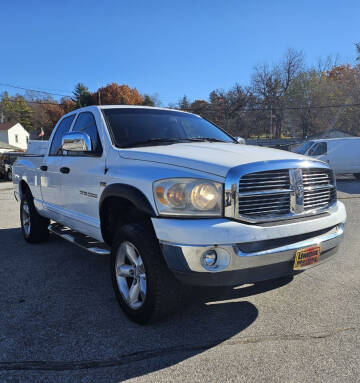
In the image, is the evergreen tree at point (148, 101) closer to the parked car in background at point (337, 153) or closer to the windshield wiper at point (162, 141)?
the parked car in background at point (337, 153)

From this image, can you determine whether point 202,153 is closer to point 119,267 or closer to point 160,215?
point 160,215

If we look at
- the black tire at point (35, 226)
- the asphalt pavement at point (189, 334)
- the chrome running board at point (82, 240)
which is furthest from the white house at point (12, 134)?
the asphalt pavement at point (189, 334)

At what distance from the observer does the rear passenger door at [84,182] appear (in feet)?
11.6

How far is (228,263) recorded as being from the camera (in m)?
2.45

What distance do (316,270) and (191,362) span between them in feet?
7.85

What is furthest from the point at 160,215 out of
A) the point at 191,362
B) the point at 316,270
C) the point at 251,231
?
the point at 316,270

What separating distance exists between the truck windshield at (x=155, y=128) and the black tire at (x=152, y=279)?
1.05 m

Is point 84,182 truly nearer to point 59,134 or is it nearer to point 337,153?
point 59,134

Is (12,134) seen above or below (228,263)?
above

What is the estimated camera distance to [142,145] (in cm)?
345

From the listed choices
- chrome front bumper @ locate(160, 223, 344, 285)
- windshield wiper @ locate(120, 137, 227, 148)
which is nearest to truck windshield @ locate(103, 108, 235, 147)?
windshield wiper @ locate(120, 137, 227, 148)

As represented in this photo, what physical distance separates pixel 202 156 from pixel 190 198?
465 mm

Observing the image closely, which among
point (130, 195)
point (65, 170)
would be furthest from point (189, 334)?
point (65, 170)

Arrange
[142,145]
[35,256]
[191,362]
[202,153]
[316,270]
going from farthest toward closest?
[35,256], [316,270], [142,145], [202,153], [191,362]
